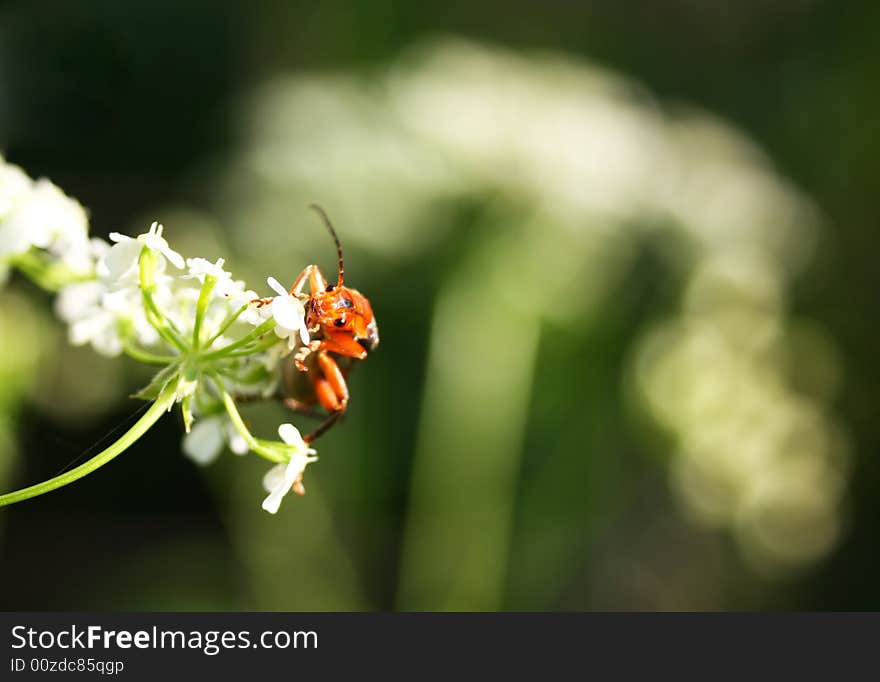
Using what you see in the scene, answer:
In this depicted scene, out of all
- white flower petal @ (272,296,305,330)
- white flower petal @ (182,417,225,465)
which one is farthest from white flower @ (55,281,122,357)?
white flower petal @ (272,296,305,330)

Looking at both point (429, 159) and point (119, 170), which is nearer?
point (429, 159)

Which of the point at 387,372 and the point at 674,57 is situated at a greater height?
the point at 674,57

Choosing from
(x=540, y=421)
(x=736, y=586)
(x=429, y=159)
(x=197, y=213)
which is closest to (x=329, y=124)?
(x=429, y=159)

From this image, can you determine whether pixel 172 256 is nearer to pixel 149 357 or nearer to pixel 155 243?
pixel 155 243

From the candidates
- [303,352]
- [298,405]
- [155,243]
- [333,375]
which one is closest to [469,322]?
[298,405]

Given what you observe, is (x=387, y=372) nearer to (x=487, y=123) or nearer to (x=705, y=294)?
(x=487, y=123)

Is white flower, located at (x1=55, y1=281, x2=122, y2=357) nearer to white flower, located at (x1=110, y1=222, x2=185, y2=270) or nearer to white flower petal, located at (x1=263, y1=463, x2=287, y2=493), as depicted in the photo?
white flower, located at (x1=110, y1=222, x2=185, y2=270)
